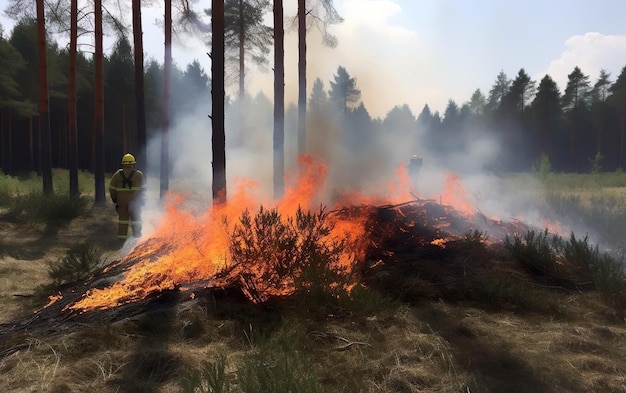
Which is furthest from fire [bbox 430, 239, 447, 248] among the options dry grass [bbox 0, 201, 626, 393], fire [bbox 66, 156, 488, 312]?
dry grass [bbox 0, 201, 626, 393]

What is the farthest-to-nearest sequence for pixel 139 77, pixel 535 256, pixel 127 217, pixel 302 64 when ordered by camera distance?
pixel 139 77 → pixel 302 64 → pixel 127 217 → pixel 535 256

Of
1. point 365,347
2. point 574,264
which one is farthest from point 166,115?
point 365,347

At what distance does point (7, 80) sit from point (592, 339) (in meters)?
27.5

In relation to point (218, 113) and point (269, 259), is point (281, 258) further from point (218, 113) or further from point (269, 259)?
point (218, 113)

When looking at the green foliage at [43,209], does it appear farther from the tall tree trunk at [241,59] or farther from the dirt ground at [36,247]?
the tall tree trunk at [241,59]

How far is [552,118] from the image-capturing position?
1634 inches

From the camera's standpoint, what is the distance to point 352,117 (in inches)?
1978

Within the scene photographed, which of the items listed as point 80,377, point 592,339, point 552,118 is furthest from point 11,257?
point 552,118

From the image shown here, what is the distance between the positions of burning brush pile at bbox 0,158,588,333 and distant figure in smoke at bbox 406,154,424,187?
5.80 meters

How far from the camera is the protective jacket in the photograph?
321 inches

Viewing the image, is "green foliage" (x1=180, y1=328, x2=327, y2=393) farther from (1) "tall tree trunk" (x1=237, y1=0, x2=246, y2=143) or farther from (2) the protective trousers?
(1) "tall tree trunk" (x1=237, y1=0, x2=246, y2=143)

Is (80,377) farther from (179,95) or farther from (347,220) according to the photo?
(179,95)

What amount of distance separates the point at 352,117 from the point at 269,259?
1845 inches

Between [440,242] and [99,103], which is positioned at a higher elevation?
[99,103]
